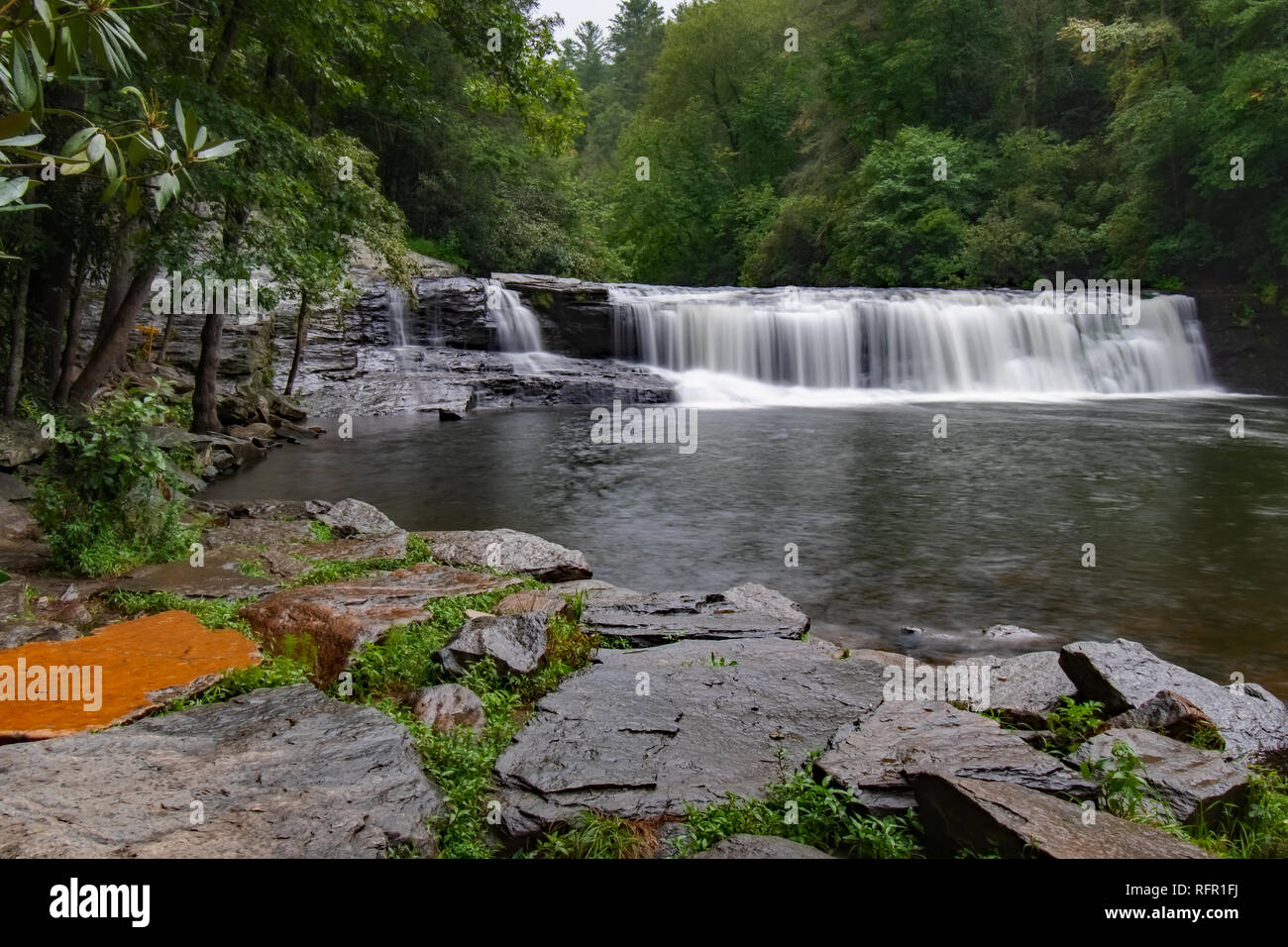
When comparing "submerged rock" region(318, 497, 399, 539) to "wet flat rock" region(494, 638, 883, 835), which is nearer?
"wet flat rock" region(494, 638, 883, 835)

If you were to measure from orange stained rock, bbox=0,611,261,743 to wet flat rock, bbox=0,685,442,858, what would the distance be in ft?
0.65

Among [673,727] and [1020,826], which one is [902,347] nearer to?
[673,727]

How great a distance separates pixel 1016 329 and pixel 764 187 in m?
21.7

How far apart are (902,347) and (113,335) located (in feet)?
67.3

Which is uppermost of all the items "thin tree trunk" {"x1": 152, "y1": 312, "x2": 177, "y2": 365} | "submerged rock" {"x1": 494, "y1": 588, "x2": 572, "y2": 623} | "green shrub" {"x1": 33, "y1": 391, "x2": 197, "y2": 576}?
"thin tree trunk" {"x1": 152, "y1": 312, "x2": 177, "y2": 365}

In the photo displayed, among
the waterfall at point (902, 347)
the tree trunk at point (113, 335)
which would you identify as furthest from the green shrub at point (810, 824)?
the waterfall at point (902, 347)

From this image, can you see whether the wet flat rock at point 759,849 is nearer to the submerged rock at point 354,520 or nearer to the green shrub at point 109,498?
the green shrub at point 109,498

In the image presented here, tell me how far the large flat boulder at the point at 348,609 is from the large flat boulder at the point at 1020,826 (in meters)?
2.98

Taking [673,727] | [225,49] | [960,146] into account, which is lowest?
[673,727]

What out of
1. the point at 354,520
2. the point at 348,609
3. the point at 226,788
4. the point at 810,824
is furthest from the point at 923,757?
the point at 354,520

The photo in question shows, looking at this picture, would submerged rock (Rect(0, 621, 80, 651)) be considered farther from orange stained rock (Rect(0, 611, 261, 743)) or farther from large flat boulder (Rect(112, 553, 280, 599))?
large flat boulder (Rect(112, 553, 280, 599))

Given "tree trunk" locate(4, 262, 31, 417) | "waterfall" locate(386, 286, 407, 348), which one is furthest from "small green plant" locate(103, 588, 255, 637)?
"waterfall" locate(386, 286, 407, 348)

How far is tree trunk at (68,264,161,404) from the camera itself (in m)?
10.7

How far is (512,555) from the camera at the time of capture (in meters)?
7.34
